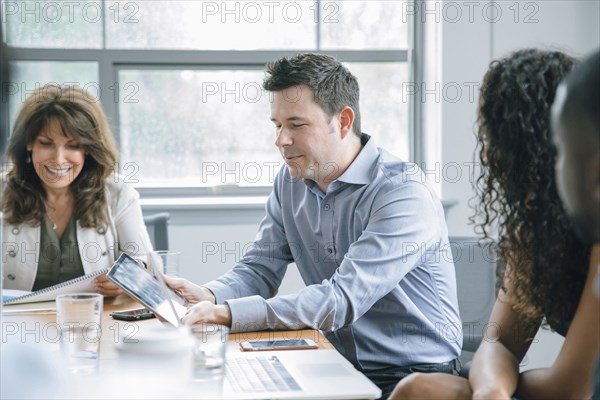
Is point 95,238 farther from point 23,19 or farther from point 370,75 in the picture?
point 370,75

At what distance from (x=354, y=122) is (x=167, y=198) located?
63.0 inches

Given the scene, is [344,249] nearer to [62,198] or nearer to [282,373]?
[282,373]

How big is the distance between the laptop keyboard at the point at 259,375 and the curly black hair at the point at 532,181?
502 millimetres

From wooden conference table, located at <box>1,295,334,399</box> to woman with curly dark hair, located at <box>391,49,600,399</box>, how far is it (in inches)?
13.1

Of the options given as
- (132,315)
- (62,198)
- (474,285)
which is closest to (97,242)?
(62,198)

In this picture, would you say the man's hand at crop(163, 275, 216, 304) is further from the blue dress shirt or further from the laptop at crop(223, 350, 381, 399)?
the laptop at crop(223, 350, 381, 399)

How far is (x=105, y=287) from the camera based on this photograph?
6.63 ft

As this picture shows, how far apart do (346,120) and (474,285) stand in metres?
0.66

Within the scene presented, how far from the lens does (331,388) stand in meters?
1.21

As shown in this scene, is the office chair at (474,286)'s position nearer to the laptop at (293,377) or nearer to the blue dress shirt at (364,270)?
the blue dress shirt at (364,270)

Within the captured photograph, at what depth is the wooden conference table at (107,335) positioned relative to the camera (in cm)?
114

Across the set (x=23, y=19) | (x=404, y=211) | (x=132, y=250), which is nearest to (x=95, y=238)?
(x=132, y=250)

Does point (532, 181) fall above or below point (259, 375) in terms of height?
above

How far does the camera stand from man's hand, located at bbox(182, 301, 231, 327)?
5.33ft
